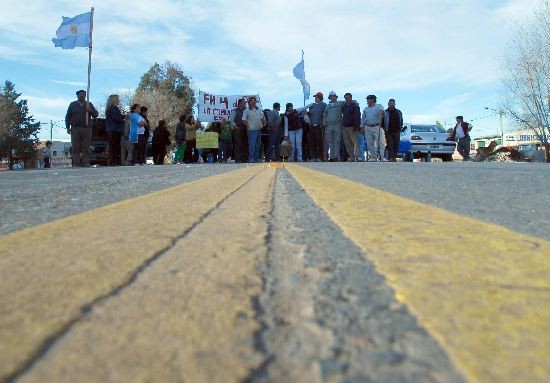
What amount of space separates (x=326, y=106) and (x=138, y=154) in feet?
17.0

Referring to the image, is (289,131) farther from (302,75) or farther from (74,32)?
(302,75)

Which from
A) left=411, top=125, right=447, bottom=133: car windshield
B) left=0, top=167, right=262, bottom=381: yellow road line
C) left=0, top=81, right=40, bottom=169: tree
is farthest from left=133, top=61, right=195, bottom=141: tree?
left=0, top=167, right=262, bottom=381: yellow road line

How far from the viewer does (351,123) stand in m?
12.4

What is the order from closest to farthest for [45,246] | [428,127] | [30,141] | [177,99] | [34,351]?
[34,351], [45,246], [428,127], [177,99], [30,141]

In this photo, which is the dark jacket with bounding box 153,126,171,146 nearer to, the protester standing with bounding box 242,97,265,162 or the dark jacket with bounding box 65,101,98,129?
the protester standing with bounding box 242,97,265,162

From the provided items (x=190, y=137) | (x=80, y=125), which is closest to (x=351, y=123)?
(x=190, y=137)

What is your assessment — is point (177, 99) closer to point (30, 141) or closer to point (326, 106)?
point (30, 141)

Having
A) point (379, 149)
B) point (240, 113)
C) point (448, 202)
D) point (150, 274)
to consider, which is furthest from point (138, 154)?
point (150, 274)

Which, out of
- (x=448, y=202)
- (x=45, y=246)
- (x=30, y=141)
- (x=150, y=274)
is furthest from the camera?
(x=30, y=141)

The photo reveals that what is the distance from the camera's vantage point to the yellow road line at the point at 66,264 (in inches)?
28.1

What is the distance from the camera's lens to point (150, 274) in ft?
3.34

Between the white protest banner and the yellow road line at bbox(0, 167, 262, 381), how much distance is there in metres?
20.3

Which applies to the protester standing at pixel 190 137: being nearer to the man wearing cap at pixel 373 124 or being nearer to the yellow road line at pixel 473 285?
the man wearing cap at pixel 373 124

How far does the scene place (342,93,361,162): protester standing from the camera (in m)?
12.4
